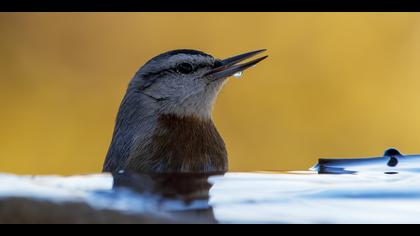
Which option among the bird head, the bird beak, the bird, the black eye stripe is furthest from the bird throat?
the black eye stripe

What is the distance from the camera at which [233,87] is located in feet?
36.6

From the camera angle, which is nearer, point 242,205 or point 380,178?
point 242,205

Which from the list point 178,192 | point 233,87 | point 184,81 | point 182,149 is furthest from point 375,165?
point 233,87

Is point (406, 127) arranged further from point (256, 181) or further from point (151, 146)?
point (256, 181)

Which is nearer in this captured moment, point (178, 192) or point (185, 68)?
point (178, 192)

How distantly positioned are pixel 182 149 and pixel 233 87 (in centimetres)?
656

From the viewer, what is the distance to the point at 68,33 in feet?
34.5

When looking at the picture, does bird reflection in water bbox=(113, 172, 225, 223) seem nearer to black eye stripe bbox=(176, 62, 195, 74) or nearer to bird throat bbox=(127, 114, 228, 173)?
bird throat bbox=(127, 114, 228, 173)

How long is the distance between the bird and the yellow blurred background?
4.50 meters

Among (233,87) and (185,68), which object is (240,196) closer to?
(185,68)

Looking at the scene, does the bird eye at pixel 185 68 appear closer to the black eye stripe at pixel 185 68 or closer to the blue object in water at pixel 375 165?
the black eye stripe at pixel 185 68

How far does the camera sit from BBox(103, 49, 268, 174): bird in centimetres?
458

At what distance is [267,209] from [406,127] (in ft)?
28.7
